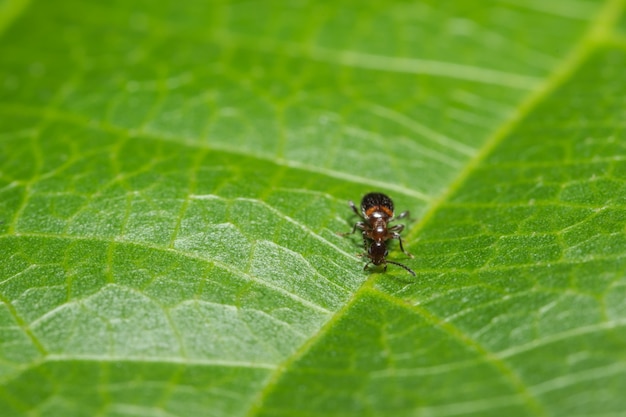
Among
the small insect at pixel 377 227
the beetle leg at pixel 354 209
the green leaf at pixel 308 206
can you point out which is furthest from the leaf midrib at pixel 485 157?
the beetle leg at pixel 354 209

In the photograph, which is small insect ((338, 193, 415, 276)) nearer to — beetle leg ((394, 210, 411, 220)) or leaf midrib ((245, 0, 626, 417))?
beetle leg ((394, 210, 411, 220))

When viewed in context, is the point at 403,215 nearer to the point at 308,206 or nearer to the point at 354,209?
the point at 354,209

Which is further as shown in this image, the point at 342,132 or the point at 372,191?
the point at 342,132

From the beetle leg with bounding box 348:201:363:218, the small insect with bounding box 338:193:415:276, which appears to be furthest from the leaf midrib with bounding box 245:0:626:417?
the beetle leg with bounding box 348:201:363:218

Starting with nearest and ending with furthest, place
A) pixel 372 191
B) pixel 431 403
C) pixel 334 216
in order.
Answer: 1. pixel 431 403
2. pixel 334 216
3. pixel 372 191

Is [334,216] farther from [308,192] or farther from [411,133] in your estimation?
[411,133]

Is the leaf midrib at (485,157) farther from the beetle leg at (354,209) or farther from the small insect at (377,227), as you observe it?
the beetle leg at (354,209)

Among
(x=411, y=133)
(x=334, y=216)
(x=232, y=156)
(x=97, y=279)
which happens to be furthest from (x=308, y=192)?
(x=97, y=279)
